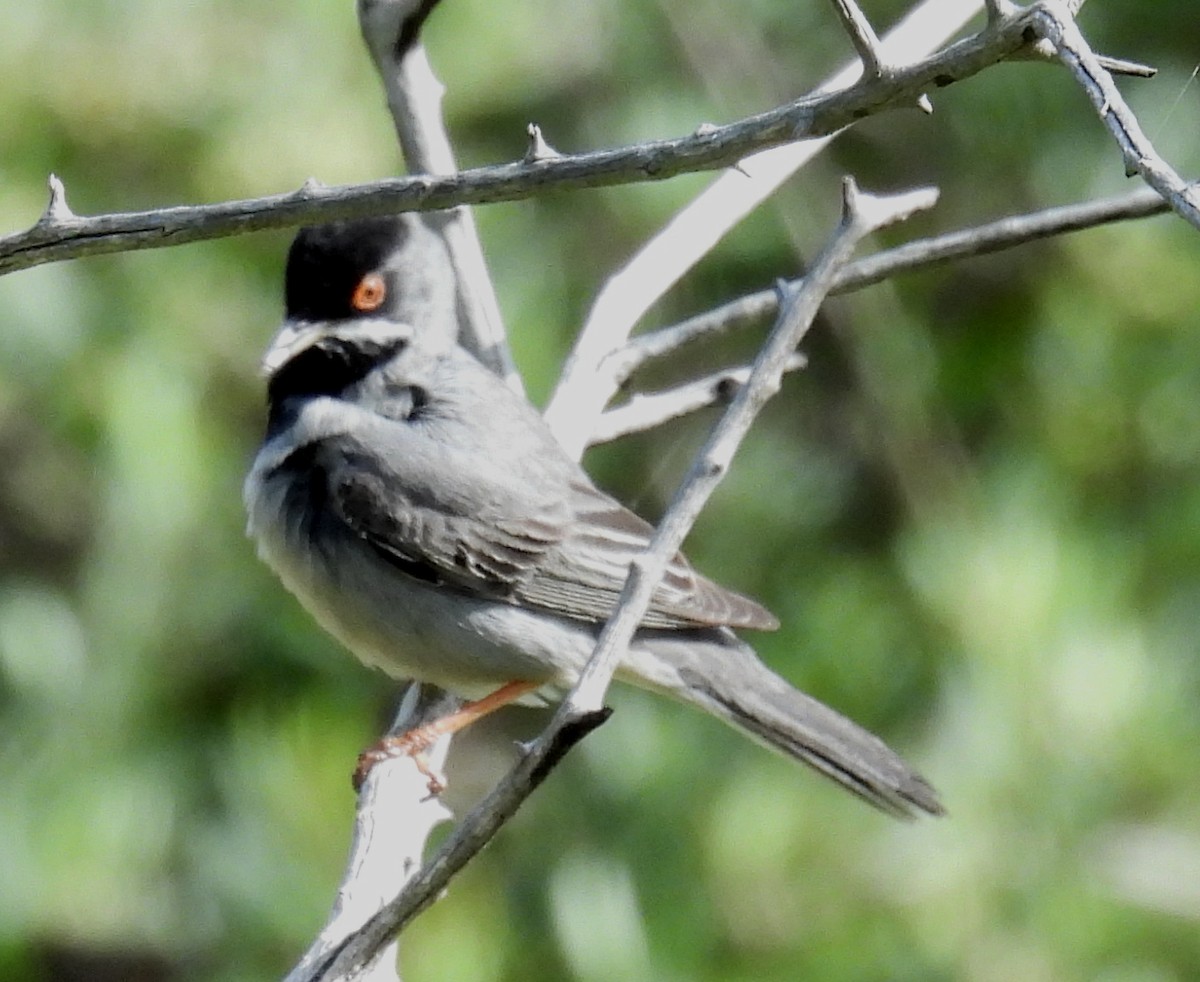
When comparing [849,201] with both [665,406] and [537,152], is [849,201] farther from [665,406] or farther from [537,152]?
[665,406]

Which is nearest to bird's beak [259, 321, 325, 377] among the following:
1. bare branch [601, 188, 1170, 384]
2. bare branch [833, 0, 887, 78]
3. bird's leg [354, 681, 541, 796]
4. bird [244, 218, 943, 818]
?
bird [244, 218, 943, 818]

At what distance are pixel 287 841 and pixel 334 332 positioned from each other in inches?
61.6

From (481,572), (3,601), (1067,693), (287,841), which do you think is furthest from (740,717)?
(3,601)

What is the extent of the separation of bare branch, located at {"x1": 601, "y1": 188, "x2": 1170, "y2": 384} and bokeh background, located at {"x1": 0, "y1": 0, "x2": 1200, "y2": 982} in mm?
1208

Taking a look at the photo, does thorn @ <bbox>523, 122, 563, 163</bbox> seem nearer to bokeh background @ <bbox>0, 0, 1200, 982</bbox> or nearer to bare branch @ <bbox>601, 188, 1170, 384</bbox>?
bare branch @ <bbox>601, 188, 1170, 384</bbox>

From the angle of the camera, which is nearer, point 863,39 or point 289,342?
point 863,39

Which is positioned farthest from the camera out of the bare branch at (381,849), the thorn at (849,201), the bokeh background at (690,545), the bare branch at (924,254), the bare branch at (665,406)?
the bokeh background at (690,545)

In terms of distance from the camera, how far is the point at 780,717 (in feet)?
12.8

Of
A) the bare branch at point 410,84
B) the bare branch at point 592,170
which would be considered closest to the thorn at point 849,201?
the bare branch at point 592,170

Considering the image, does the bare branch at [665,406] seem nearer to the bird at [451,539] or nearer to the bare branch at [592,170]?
the bird at [451,539]

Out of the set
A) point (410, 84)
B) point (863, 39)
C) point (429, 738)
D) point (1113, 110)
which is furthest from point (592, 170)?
point (410, 84)

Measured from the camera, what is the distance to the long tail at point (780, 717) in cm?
387

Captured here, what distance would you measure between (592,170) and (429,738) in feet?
5.77

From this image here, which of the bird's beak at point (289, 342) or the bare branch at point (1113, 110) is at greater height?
the bird's beak at point (289, 342)
